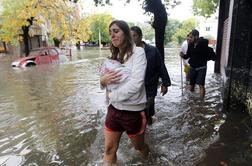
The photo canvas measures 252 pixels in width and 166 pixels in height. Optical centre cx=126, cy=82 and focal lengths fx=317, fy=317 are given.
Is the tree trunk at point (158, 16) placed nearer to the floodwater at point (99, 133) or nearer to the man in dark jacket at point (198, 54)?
the floodwater at point (99, 133)

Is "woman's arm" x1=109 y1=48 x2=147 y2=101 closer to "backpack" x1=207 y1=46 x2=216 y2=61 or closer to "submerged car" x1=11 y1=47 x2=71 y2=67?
"backpack" x1=207 y1=46 x2=216 y2=61

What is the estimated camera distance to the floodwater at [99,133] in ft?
15.3

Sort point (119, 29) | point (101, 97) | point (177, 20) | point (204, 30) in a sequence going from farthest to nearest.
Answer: point (177, 20), point (204, 30), point (101, 97), point (119, 29)

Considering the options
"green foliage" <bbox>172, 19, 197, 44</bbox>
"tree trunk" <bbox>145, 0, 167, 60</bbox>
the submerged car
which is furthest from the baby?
"green foliage" <bbox>172, 19, 197, 44</bbox>

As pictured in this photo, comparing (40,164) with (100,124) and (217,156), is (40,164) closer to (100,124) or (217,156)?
(100,124)

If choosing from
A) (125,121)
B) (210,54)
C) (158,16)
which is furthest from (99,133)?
(158,16)

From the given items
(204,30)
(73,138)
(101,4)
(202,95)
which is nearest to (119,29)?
(73,138)

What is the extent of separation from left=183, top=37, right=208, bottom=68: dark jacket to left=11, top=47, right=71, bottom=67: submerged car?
1516cm

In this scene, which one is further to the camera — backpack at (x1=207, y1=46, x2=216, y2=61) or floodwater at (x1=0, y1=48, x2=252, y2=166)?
backpack at (x1=207, y1=46, x2=216, y2=61)

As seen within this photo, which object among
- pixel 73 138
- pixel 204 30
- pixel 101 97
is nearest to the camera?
pixel 73 138

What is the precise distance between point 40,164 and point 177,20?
101 metres

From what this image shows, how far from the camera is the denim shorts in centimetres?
343

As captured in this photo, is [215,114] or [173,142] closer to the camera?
[173,142]

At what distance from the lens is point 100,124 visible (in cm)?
651
